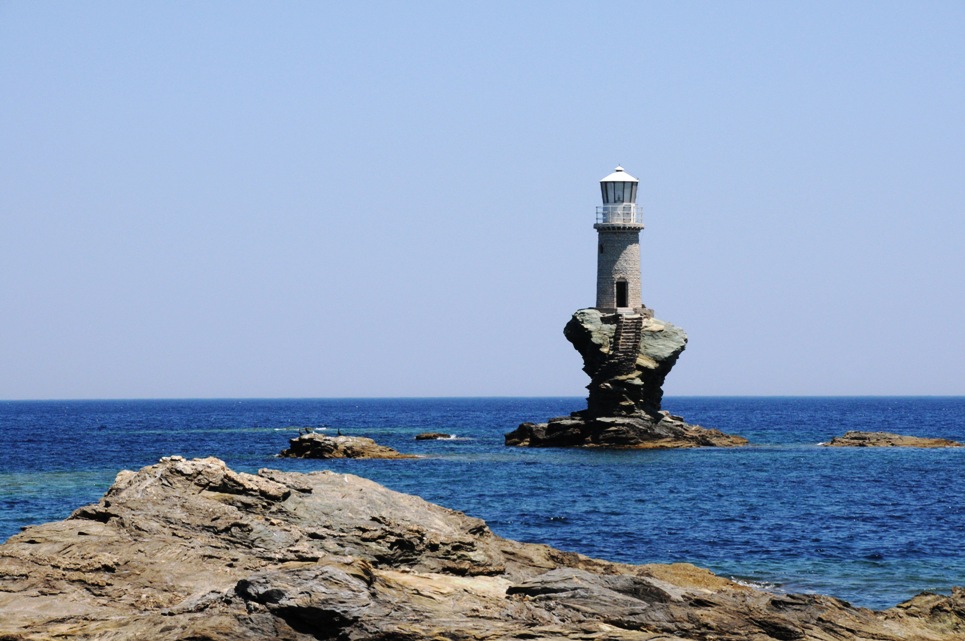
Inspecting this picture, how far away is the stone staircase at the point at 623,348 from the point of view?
71375 millimetres

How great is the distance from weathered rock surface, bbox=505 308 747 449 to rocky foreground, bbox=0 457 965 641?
4987 centimetres

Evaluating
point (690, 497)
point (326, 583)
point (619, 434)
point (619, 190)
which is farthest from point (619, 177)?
point (326, 583)

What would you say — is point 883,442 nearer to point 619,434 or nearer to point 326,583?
point 619,434

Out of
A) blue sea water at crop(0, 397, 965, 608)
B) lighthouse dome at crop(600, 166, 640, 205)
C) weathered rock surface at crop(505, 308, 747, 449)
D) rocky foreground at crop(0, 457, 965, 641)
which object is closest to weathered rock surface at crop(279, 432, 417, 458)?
blue sea water at crop(0, 397, 965, 608)

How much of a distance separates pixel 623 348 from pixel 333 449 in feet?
61.5

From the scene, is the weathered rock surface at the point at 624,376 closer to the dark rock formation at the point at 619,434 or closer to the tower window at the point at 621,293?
the dark rock formation at the point at 619,434

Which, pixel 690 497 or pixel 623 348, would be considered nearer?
pixel 690 497

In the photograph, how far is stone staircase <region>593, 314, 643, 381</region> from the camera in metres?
71.4

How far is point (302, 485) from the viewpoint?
64.6ft

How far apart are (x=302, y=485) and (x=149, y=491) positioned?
246 centimetres

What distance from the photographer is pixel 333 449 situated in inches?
2584

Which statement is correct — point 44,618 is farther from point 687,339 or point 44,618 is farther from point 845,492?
point 687,339

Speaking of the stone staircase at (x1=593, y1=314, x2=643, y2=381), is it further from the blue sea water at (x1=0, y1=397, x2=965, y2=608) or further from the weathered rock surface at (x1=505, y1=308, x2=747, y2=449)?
the blue sea water at (x1=0, y1=397, x2=965, y2=608)

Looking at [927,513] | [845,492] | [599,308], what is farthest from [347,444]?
[927,513]
